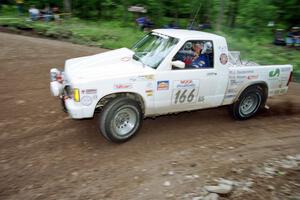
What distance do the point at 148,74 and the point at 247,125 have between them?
9.24 ft

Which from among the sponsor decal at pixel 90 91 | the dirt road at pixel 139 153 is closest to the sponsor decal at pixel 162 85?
the dirt road at pixel 139 153

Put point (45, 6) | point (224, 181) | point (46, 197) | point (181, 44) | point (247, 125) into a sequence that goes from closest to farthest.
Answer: point (46, 197)
point (224, 181)
point (181, 44)
point (247, 125)
point (45, 6)

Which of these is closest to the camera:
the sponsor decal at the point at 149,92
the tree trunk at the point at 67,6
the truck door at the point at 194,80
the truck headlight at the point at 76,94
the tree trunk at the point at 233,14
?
the truck headlight at the point at 76,94

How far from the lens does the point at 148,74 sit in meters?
5.54

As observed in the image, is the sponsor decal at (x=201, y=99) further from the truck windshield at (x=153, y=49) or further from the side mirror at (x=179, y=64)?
the truck windshield at (x=153, y=49)

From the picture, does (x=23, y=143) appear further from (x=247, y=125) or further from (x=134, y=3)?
(x=134, y=3)

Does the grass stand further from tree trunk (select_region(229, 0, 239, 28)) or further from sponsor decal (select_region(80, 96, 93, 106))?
sponsor decal (select_region(80, 96, 93, 106))

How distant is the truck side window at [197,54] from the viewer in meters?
6.00

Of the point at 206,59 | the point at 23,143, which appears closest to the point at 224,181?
the point at 206,59

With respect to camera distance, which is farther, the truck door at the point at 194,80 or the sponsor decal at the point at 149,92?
the truck door at the point at 194,80

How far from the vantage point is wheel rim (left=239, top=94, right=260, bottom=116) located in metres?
7.10

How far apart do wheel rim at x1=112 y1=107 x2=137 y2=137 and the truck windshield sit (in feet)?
3.06

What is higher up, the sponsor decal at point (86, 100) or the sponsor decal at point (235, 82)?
the sponsor decal at point (235, 82)

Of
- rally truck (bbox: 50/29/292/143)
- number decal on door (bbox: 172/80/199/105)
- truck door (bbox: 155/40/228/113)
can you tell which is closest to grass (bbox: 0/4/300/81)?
rally truck (bbox: 50/29/292/143)
